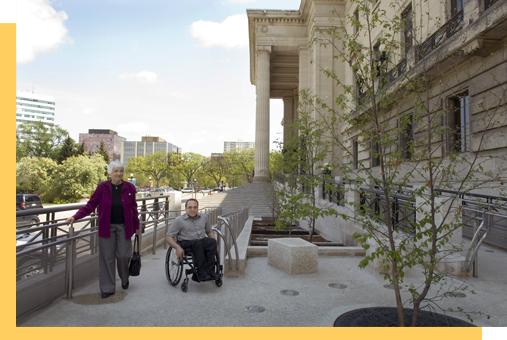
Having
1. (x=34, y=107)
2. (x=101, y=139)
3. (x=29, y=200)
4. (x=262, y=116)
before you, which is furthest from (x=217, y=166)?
(x=34, y=107)

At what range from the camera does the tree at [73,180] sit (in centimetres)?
5156

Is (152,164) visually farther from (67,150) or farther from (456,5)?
(456,5)

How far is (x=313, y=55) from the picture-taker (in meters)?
34.9

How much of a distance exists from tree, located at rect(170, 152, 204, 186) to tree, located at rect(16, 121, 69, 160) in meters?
23.4

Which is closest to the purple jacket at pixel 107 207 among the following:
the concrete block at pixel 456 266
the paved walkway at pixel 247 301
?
the paved walkway at pixel 247 301

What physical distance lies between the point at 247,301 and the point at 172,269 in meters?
1.61

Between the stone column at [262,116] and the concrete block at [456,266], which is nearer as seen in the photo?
the concrete block at [456,266]

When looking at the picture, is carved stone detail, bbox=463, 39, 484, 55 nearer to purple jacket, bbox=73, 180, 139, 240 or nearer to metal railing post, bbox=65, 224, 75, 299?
purple jacket, bbox=73, 180, 139, 240

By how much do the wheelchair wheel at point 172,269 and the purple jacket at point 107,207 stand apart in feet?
2.82

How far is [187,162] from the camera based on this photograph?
84.5 m

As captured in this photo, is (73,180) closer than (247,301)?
No

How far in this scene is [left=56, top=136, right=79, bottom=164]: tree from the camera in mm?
69562

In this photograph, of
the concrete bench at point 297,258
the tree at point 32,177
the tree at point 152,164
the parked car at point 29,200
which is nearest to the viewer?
the concrete bench at point 297,258

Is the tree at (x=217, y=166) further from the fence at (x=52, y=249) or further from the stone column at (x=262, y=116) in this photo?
the fence at (x=52, y=249)
